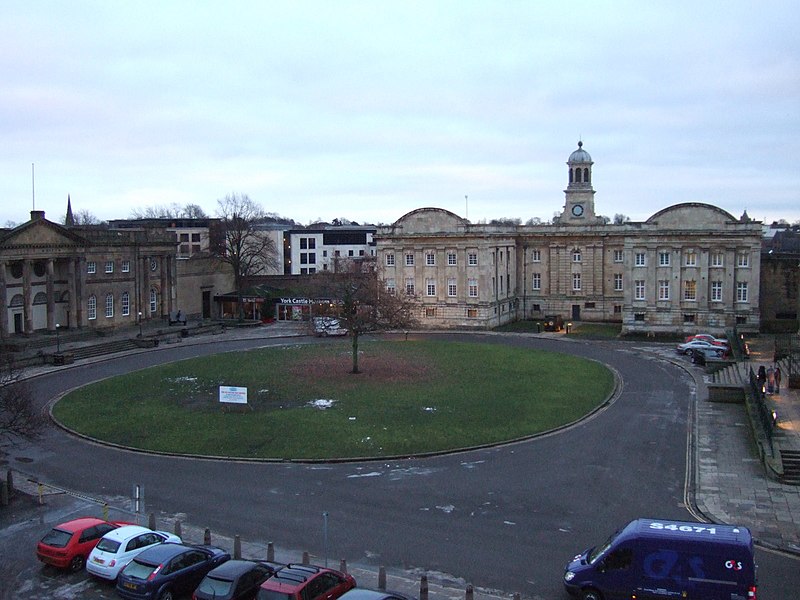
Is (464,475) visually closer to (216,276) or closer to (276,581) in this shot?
(276,581)

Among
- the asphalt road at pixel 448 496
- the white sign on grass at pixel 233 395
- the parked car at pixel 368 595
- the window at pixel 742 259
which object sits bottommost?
the asphalt road at pixel 448 496

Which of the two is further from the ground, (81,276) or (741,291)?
(81,276)

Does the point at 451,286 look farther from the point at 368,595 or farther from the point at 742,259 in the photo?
the point at 368,595

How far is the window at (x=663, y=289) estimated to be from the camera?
65188 millimetres

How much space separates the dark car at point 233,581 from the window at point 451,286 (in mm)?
56387

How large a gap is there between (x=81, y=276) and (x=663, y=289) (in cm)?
4917

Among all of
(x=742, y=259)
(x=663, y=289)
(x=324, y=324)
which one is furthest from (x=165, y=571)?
(x=742, y=259)

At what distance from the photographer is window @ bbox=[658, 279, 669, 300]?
214 feet

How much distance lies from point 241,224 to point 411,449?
53.4 meters

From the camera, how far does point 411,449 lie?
30.3 meters

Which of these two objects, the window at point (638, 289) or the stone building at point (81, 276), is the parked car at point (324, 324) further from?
the window at point (638, 289)

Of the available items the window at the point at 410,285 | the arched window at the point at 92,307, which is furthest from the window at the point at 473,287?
the arched window at the point at 92,307

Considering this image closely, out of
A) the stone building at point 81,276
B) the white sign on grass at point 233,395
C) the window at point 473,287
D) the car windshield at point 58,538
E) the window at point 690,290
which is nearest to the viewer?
the car windshield at point 58,538

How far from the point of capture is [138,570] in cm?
1842
